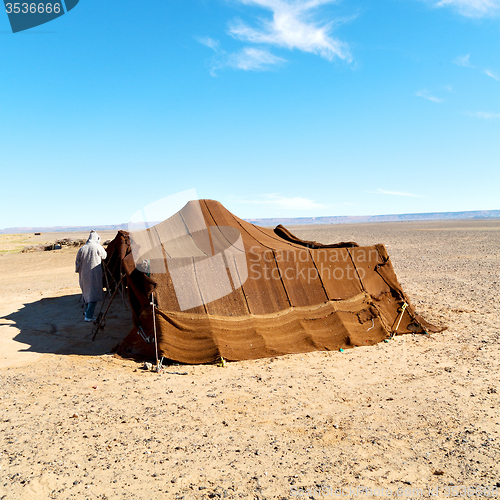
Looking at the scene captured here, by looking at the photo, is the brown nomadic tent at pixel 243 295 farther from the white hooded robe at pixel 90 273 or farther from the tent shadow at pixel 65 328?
the tent shadow at pixel 65 328

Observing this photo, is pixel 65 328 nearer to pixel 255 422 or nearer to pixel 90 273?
pixel 90 273

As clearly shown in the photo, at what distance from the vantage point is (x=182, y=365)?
6125mm

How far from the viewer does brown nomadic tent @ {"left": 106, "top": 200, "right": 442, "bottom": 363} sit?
21.0 ft

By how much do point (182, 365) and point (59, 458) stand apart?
8.38 feet

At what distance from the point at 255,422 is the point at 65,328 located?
5.52 metres

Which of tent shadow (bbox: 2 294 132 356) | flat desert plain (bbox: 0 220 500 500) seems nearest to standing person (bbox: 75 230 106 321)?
tent shadow (bbox: 2 294 132 356)

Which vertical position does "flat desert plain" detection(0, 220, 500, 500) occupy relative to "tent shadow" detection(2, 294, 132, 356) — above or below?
below

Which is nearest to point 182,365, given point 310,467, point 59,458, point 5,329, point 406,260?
point 59,458

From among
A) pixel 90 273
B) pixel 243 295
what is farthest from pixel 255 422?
pixel 90 273

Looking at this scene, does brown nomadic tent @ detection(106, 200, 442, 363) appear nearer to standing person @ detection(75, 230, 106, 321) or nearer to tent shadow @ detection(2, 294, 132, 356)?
standing person @ detection(75, 230, 106, 321)

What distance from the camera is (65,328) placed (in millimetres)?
8078

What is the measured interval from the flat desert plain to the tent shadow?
6 centimetres

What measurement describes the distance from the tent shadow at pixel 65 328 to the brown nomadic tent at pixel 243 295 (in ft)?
2.75

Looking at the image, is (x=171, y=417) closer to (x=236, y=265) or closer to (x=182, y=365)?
(x=182, y=365)
